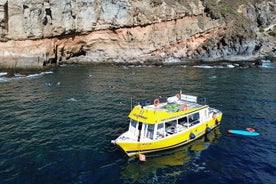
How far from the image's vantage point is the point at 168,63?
8712cm

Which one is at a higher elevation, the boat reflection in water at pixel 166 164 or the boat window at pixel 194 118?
the boat window at pixel 194 118

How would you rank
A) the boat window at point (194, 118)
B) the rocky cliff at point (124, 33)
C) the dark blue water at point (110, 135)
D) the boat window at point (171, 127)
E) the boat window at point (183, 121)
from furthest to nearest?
the rocky cliff at point (124, 33) → the boat window at point (194, 118) → the boat window at point (183, 121) → the boat window at point (171, 127) → the dark blue water at point (110, 135)

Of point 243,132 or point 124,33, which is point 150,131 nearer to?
point 243,132

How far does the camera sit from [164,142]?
26.7 meters

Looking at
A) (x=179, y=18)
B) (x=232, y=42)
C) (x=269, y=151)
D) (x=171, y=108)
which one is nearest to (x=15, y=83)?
(x=171, y=108)

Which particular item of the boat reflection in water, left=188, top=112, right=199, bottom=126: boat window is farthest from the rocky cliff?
the boat reflection in water

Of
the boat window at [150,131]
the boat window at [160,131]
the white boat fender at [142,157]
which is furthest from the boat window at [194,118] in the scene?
the white boat fender at [142,157]

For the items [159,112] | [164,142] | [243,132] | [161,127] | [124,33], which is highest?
[124,33]

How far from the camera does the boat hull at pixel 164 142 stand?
25781 mm

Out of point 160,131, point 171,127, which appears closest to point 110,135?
point 160,131

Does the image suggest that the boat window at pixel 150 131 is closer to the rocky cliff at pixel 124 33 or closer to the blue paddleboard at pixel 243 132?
the blue paddleboard at pixel 243 132

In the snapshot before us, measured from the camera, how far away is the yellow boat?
26047 mm

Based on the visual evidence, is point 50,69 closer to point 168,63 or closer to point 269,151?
point 168,63

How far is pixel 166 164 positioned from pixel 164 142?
2295 millimetres
